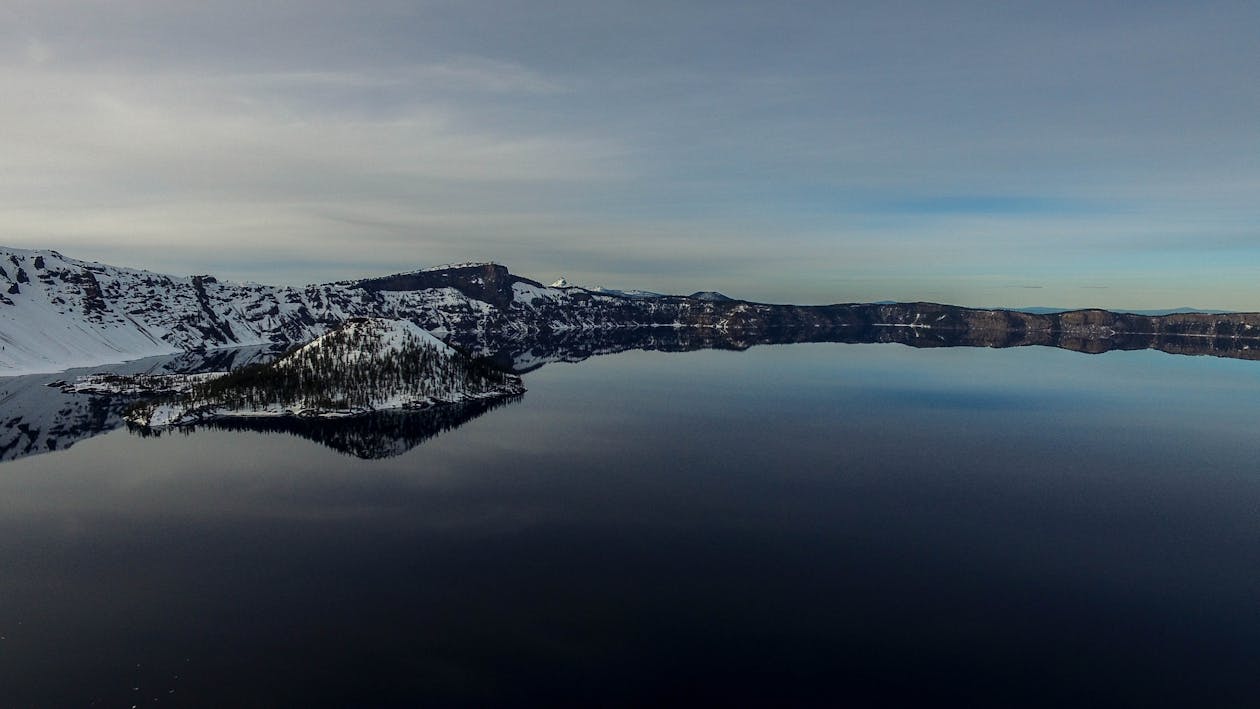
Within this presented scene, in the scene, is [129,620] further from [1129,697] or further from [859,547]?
[1129,697]

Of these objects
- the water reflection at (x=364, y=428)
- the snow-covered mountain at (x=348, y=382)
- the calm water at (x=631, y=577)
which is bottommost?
the calm water at (x=631, y=577)

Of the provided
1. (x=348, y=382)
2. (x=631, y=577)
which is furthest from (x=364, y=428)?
(x=631, y=577)

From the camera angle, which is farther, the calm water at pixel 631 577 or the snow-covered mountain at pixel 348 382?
the snow-covered mountain at pixel 348 382

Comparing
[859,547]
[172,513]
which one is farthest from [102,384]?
[859,547]

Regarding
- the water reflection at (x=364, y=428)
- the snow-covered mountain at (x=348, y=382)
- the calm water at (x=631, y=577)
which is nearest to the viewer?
the calm water at (x=631, y=577)

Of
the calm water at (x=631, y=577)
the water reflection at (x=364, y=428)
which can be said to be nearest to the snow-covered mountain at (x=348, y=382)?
the water reflection at (x=364, y=428)

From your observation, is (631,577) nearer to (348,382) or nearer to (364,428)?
(364,428)

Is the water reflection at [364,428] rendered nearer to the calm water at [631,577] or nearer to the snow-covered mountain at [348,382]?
the snow-covered mountain at [348,382]
